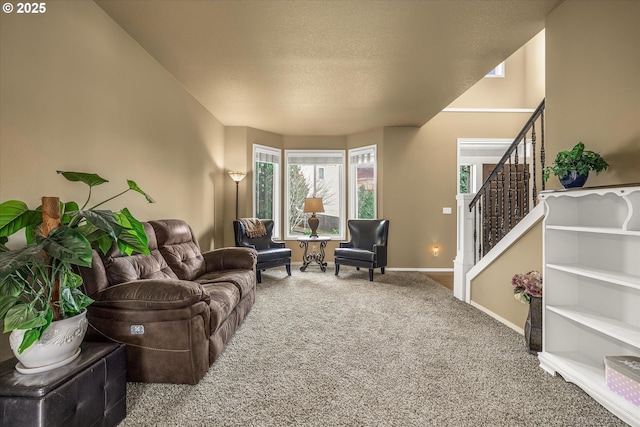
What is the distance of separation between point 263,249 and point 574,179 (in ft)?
13.5

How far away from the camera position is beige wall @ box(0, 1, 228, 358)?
1.79 metres

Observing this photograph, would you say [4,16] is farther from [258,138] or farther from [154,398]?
[258,138]

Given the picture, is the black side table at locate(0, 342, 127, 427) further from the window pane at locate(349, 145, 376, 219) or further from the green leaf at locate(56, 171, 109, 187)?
the window pane at locate(349, 145, 376, 219)

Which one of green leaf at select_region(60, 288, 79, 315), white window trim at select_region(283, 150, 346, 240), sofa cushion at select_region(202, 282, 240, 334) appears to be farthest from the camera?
white window trim at select_region(283, 150, 346, 240)

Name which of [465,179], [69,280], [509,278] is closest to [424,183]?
[465,179]

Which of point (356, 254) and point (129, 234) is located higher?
point (129, 234)

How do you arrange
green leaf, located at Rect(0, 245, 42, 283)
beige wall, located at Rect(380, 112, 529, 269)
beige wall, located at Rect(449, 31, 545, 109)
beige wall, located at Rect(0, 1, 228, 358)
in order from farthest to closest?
1. beige wall, located at Rect(449, 31, 545, 109)
2. beige wall, located at Rect(380, 112, 529, 269)
3. beige wall, located at Rect(0, 1, 228, 358)
4. green leaf, located at Rect(0, 245, 42, 283)

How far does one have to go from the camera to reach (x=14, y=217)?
4.67 feet

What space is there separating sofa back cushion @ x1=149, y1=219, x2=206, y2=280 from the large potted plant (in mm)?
1340

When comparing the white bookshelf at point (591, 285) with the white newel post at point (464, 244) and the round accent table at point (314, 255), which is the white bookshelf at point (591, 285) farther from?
the round accent table at point (314, 255)

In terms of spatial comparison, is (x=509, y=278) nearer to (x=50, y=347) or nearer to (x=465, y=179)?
(x=465, y=179)

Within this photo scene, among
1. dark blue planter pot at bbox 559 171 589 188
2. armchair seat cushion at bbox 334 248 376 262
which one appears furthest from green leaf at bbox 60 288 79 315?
armchair seat cushion at bbox 334 248 376 262

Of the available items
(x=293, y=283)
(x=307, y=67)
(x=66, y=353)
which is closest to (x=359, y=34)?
(x=307, y=67)

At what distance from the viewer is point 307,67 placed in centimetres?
336
